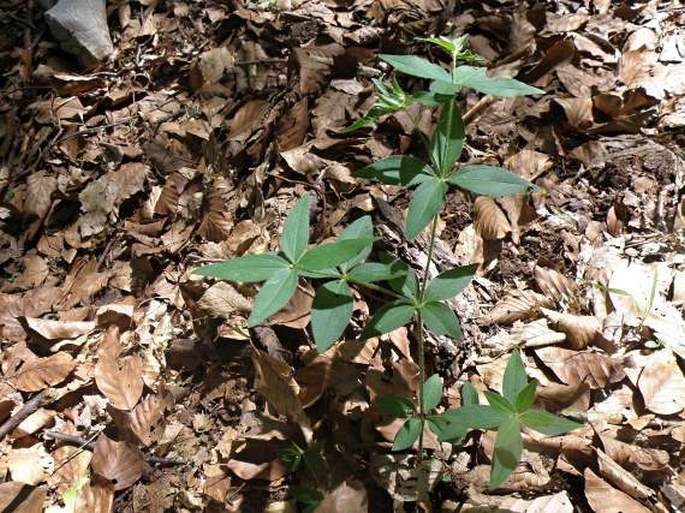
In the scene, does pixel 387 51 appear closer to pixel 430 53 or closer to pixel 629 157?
pixel 430 53

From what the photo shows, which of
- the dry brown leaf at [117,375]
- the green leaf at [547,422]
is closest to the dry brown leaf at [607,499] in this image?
the green leaf at [547,422]

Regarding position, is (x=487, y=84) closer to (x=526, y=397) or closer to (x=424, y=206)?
(x=424, y=206)

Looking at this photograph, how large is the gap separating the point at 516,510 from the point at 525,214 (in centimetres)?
106

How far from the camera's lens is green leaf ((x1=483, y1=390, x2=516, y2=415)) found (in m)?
1.37

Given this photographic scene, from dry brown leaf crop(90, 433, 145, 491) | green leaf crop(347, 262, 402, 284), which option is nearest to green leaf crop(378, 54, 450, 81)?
green leaf crop(347, 262, 402, 284)

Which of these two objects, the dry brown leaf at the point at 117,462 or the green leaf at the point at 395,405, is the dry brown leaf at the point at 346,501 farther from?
the dry brown leaf at the point at 117,462

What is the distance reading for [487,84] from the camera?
136 centimetres

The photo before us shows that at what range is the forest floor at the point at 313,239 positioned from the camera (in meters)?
1.85

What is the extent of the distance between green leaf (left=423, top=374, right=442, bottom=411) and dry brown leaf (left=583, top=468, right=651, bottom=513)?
451mm

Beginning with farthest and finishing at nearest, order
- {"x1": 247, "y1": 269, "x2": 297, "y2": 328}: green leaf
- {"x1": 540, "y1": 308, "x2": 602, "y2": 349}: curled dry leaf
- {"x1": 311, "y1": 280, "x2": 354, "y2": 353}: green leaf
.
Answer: {"x1": 540, "y1": 308, "x2": 602, "y2": 349}: curled dry leaf < {"x1": 311, "y1": 280, "x2": 354, "y2": 353}: green leaf < {"x1": 247, "y1": 269, "x2": 297, "y2": 328}: green leaf

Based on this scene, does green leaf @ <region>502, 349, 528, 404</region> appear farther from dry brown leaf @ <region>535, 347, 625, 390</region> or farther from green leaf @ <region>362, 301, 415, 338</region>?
dry brown leaf @ <region>535, 347, 625, 390</region>

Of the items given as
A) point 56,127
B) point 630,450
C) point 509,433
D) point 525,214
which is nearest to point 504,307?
point 525,214

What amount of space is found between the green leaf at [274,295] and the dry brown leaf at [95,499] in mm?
1161

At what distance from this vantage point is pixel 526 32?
2.78 m
